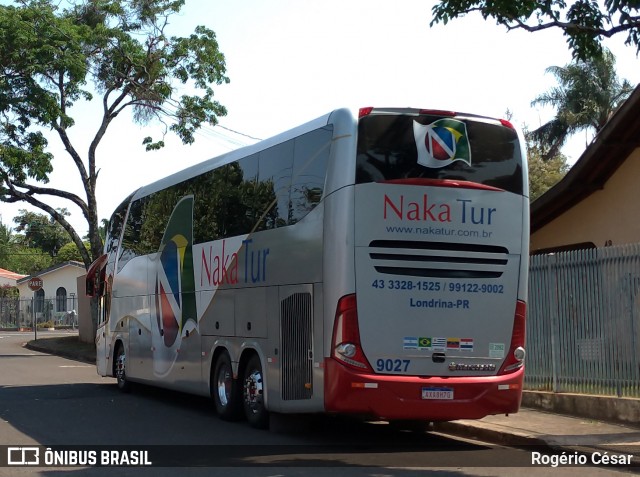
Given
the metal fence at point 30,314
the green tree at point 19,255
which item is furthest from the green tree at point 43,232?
the metal fence at point 30,314

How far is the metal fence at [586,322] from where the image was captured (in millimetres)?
13234

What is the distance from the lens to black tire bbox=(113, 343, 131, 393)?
774 inches

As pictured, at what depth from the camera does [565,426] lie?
42.0 ft

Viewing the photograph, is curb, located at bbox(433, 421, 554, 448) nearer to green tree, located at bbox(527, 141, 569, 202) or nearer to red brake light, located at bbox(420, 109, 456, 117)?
red brake light, located at bbox(420, 109, 456, 117)

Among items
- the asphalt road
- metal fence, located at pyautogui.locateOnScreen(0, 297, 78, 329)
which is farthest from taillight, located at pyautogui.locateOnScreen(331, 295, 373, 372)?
metal fence, located at pyautogui.locateOnScreen(0, 297, 78, 329)

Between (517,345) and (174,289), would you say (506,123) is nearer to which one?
(517,345)

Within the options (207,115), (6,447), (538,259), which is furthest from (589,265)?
(207,115)

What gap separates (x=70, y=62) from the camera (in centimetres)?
2991

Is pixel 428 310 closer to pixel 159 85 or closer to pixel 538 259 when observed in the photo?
pixel 538 259

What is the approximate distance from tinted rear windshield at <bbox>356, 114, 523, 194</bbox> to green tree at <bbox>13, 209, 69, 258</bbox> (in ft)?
324

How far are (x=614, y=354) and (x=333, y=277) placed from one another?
4847 mm

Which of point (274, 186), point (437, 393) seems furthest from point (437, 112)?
point (437, 393)

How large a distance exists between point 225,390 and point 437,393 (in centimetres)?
442

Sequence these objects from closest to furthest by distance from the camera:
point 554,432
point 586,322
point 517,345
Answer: point 517,345, point 554,432, point 586,322
